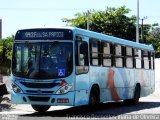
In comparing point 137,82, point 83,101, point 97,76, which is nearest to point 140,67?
point 137,82

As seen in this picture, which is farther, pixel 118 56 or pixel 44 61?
pixel 118 56

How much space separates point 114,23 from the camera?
222ft

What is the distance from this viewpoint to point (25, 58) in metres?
16.5

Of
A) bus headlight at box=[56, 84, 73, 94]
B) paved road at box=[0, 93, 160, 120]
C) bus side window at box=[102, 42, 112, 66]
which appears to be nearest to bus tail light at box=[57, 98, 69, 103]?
bus headlight at box=[56, 84, 73, 94]

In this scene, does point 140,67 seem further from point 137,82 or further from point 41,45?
point 41,45

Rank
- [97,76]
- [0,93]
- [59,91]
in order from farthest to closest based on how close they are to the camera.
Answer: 1. [0,93]
2. [97,76]
3. [59,91]

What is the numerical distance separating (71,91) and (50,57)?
1297 millimetres

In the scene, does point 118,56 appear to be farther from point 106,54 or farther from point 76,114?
point 76,114

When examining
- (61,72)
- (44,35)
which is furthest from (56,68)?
(44,35)

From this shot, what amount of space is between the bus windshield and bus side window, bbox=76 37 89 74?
0.37 meters

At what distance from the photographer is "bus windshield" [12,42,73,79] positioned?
16.0 metres

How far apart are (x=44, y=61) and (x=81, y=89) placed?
5.23 feet

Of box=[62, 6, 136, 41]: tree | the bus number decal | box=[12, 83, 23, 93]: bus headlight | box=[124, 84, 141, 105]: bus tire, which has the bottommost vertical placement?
box=[124, 84, 141, 105]: bus tire

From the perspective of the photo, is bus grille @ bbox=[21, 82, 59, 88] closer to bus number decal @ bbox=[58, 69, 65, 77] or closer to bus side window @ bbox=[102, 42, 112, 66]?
bus number decal @ bbox=[58, 69, 65, 77]
